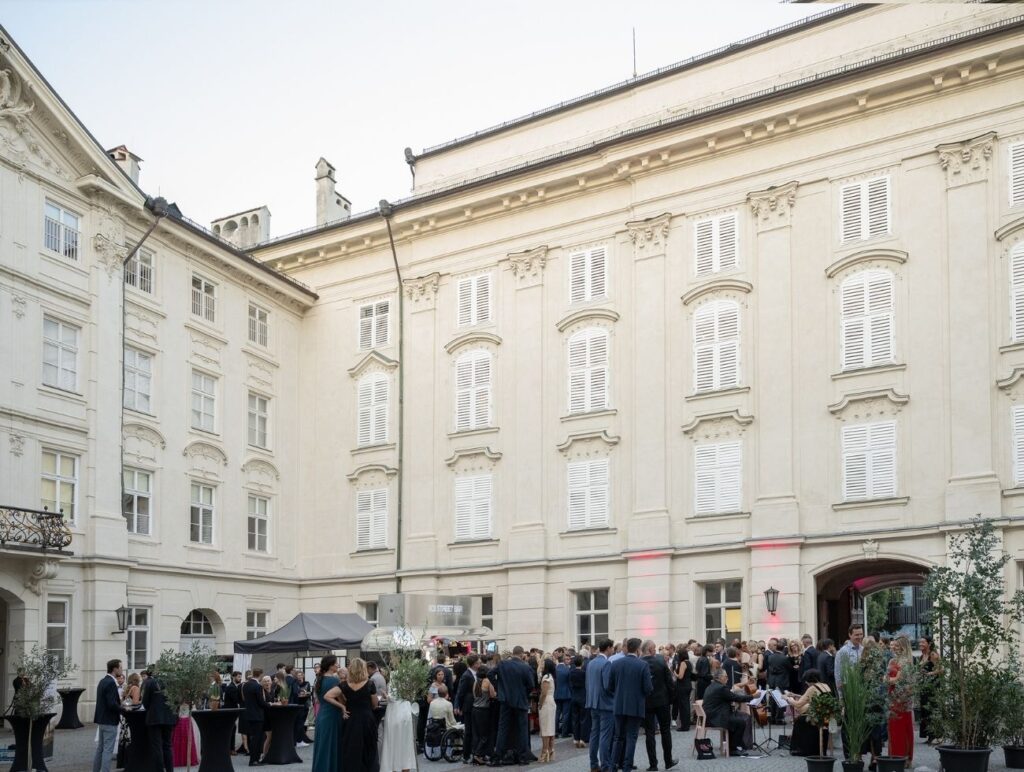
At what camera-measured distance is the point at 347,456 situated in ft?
123

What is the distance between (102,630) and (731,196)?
1866 centimetres

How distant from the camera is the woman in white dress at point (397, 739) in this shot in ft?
54.7

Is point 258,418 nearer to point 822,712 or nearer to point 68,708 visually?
point 68,708

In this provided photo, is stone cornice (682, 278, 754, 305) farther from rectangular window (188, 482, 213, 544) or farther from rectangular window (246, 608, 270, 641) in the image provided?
rectangular window (246, 608, 270, 641)

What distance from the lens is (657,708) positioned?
61.0 ft

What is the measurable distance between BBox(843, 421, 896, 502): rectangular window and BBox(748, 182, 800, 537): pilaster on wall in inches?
51.7

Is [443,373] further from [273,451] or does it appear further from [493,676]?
[493,676]

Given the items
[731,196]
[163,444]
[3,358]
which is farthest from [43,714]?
[731,196]

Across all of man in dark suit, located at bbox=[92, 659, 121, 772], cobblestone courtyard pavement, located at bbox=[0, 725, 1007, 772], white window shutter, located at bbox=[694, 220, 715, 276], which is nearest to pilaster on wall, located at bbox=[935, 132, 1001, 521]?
white window shutter, located at bbox=[694, 220, 715, 276]

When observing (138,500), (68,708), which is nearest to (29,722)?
(68,708)

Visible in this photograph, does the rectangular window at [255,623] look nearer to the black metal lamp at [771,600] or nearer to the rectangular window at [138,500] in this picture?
the rectangular window at [138,500]

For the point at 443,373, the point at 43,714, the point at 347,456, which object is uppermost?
the point at 443,373

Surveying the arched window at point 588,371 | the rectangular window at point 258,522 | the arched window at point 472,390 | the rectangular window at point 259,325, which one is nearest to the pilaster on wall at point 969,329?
the arched window at point 588,371

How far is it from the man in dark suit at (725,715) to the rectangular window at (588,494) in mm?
12712
